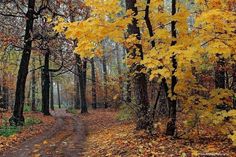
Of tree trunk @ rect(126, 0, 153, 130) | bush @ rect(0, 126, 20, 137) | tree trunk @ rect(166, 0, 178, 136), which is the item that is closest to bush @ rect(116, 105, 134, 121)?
tree trunk @ rect(126, 0, 153, 130)

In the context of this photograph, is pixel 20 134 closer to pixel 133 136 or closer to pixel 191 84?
pixel 133 136

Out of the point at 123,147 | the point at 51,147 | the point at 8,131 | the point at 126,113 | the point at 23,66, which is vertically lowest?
the point at 51,147

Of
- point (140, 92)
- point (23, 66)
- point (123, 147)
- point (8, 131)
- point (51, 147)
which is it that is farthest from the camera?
point (23, 66)

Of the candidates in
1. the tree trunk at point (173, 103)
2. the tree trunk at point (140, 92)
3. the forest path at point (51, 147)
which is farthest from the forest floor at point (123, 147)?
the tree trunk at point (140, 92)

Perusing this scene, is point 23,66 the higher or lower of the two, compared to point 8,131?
higher

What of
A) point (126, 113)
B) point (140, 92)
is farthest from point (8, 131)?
point (126, 113)

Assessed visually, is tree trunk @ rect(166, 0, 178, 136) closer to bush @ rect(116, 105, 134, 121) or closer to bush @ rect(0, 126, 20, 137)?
bush @ rect(116, 105, 134, 121)

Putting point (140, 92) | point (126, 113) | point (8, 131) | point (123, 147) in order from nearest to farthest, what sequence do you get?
point (123, 147)
point (140, 92)
point (8, 131)
point (126, 113)

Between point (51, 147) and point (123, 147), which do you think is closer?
point (123, 147)

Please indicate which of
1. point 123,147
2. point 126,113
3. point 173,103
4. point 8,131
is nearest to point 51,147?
point 123,147

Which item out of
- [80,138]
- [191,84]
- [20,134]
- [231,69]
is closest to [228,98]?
[191,84]

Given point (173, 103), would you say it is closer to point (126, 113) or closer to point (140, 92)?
point (140, 92)

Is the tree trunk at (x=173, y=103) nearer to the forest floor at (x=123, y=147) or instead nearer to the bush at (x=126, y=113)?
the forest floor at (x=123, y=147)

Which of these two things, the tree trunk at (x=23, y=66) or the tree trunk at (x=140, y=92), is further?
the tree trunk at (x=23, y=66)
